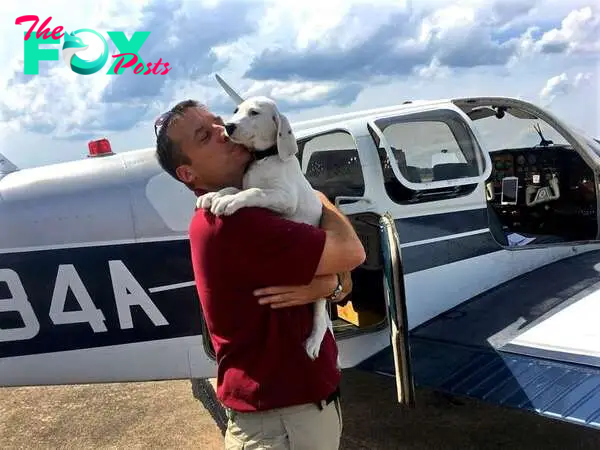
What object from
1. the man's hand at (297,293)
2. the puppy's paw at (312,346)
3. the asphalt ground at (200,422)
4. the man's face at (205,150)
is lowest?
the asphalt ground at (200,422)

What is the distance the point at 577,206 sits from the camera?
549 centimetres

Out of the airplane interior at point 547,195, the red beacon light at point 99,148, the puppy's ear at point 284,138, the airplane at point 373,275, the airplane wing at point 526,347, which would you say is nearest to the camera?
the puppy's ear at point 284,138

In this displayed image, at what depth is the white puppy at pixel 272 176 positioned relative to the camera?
70.8 inches

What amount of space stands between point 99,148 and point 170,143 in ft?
7.38

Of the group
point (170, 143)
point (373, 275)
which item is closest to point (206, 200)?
point (170, 143)

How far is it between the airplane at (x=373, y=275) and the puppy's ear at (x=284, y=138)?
872mm

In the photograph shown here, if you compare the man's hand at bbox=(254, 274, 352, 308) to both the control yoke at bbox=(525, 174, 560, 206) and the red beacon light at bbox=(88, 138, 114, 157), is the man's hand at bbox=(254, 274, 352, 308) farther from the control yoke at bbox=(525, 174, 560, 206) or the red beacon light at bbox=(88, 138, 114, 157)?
the control yoke at bbox=(525, 174, 560, 206)

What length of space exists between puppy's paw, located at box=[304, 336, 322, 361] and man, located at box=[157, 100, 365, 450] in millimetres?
17

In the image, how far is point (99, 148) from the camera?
12.7 feet

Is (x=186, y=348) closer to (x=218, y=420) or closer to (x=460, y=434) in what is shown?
(x=218, y=420)

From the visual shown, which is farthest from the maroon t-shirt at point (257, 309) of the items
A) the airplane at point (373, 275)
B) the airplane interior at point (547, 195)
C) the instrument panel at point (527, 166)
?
the instrument panel at point (527, 166)

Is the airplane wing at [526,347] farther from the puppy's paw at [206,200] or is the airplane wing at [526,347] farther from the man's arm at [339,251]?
the puppy's paw at [206,200]

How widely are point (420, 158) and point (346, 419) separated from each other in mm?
1953

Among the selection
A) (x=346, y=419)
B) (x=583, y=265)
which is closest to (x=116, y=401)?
(x=346, y=419)
